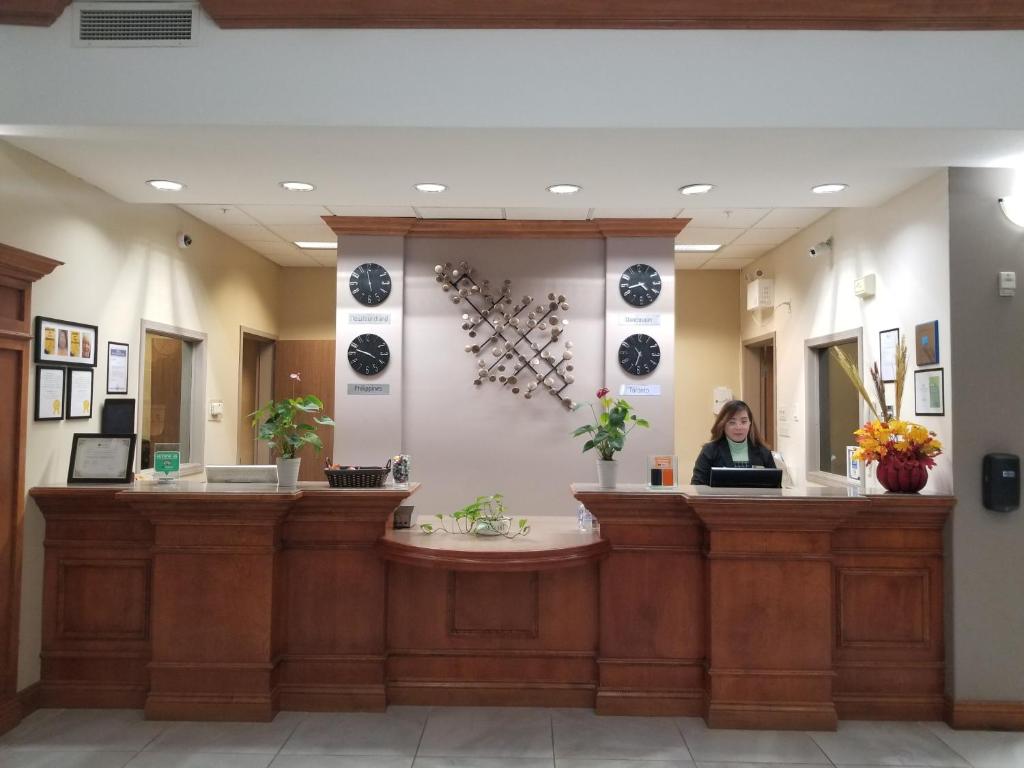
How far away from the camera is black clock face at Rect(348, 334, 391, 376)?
5508 mm

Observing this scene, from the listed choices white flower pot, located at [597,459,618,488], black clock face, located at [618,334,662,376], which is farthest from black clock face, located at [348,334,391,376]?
white flower pot, located at [597,459,618,488]

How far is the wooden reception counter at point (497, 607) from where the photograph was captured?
3.39 meters

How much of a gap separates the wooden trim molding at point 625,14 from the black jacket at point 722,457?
2207 mm

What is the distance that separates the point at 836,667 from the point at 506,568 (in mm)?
1659

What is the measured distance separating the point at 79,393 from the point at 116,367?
393mm

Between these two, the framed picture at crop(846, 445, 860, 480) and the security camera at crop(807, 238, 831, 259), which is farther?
the security camera at crop(807, 238, 831, 259)

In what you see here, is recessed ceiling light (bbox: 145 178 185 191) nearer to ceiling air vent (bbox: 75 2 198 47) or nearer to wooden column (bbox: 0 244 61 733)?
wooden column (bbox: 0 244 61 733)

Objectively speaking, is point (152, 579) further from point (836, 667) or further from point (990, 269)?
point (990, 269)

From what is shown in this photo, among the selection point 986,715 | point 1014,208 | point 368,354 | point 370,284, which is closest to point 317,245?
point 370,284

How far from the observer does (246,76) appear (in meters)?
3.02

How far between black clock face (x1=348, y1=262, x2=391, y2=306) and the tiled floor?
9.86 ft

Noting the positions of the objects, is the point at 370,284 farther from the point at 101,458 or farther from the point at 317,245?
the point at 101,458

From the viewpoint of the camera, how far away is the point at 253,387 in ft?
23.5

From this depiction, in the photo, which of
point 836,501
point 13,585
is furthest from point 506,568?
point 13,585
